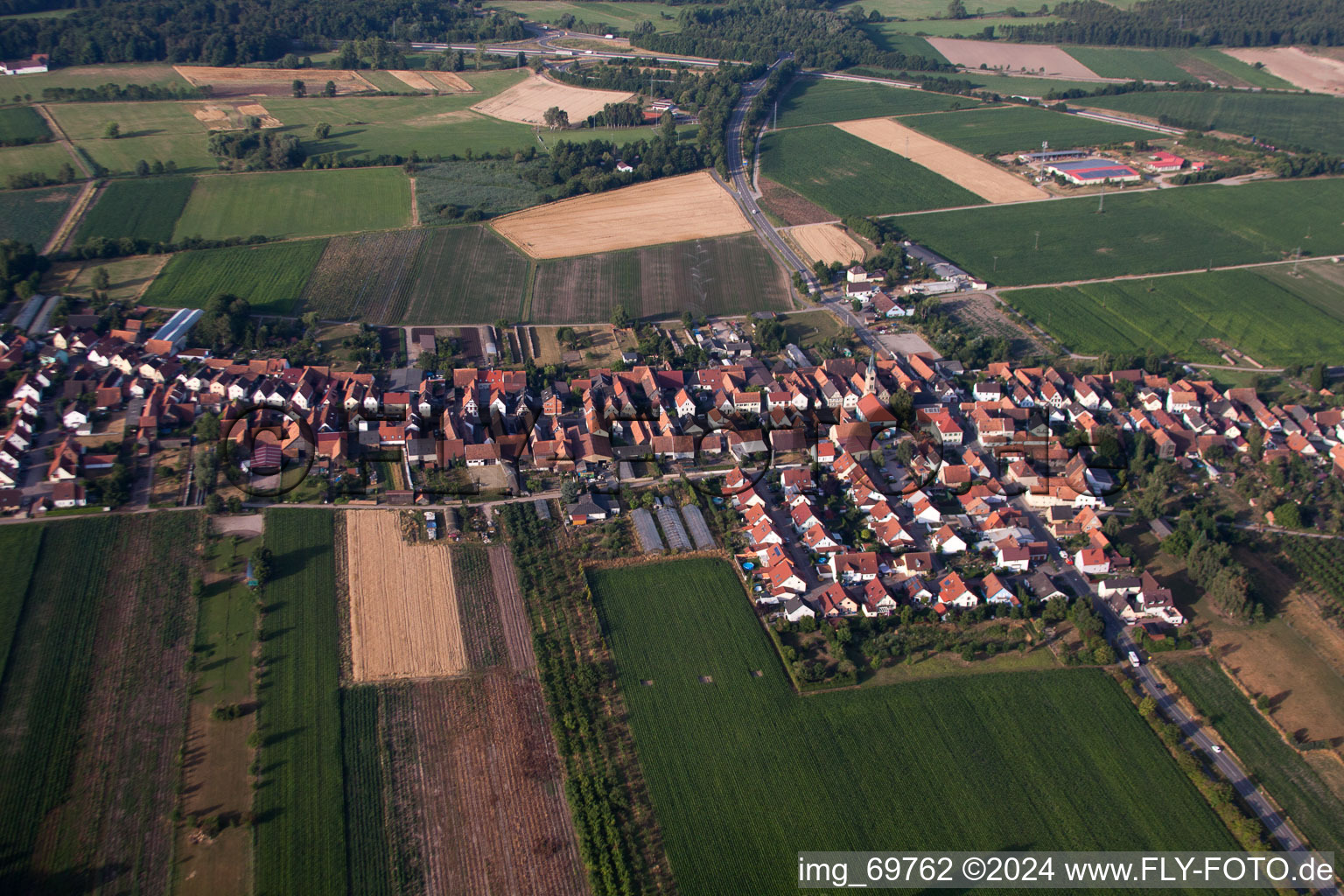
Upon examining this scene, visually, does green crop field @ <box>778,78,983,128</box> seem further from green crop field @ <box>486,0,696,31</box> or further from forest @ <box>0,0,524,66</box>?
forest @ <box>0,0,524,66</box>

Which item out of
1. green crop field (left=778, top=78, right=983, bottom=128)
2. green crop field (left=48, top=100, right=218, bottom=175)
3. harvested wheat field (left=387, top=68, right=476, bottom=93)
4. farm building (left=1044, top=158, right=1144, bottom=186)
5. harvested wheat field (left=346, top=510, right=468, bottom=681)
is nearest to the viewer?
harvested wheat field (left=346, top=510, right=468, bottom=681)

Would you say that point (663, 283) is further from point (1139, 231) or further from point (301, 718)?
point (301, 718)

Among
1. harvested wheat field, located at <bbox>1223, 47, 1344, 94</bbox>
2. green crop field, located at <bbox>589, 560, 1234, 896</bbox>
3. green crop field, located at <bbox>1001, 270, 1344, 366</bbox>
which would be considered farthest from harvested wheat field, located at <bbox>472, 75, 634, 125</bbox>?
harvested wheat field, located at <bbox>1223, 47, 1344, 94</bbox>

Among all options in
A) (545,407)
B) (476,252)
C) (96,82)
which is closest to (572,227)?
(476,252)

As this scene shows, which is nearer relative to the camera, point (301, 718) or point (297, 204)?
point (301, 718)

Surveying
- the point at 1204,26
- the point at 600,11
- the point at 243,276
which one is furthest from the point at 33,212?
the point at 1204,26

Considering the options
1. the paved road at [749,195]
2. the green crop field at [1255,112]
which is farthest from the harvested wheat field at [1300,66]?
the paved road at [749,195]
